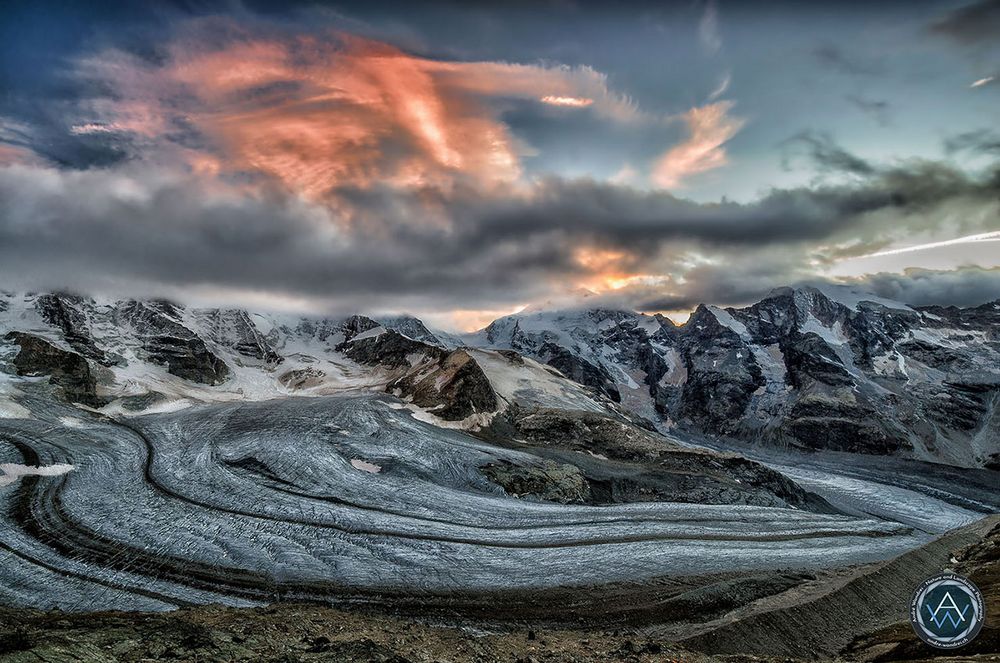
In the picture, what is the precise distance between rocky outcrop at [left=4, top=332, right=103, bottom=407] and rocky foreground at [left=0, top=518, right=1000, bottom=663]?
6809 centimetres

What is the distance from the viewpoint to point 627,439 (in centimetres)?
7894

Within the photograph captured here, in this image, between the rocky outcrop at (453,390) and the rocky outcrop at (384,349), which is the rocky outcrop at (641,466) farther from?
the rocky outcrop at (384,349)

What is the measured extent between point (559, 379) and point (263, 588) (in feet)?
304

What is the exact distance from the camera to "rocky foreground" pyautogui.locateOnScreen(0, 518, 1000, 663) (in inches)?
411

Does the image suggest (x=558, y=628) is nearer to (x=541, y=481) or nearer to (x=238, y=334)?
(x=541, y=481)

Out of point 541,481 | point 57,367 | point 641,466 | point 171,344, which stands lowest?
point 641,466

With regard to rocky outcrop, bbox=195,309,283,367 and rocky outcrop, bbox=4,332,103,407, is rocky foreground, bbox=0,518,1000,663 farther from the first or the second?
rocky outcrop, bbox=195,309,283,367

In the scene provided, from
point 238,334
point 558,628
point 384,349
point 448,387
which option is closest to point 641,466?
point 448,387

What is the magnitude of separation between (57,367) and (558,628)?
267 feet

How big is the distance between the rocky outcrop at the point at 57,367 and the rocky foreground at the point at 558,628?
6809 centimetres

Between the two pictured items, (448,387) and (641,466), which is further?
(448,387)

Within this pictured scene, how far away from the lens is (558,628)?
21938mm

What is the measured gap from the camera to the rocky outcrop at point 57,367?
72.3m

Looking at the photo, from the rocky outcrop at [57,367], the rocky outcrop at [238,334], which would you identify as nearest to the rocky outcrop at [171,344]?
the rocky outcrop at [238,334]
